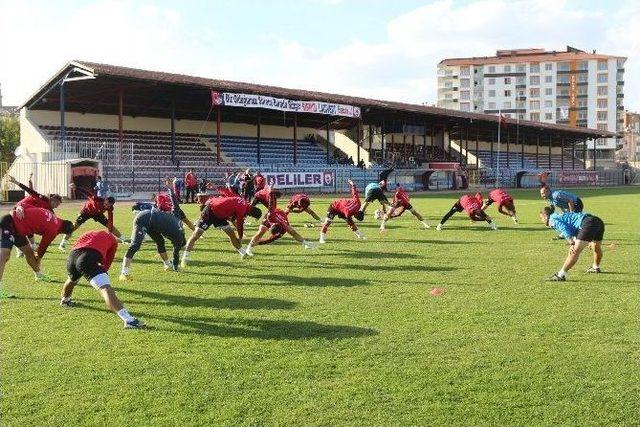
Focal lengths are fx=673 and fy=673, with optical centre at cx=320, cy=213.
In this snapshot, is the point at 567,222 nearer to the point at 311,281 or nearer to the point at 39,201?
the point at 311,281

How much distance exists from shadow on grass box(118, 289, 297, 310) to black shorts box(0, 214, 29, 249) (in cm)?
178

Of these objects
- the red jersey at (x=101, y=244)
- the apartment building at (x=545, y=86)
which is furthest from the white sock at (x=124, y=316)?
the apartment building at (x=545, y=86)

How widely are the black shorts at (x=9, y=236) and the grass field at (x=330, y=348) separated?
0.71 m

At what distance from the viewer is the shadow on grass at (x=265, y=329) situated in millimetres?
7238

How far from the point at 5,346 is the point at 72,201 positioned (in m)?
25.0

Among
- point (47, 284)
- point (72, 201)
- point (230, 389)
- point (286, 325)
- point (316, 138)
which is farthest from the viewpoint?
point (316, 138)

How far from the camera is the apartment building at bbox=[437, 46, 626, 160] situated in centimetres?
11494

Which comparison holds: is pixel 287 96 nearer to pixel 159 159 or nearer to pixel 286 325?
pixel 159 159

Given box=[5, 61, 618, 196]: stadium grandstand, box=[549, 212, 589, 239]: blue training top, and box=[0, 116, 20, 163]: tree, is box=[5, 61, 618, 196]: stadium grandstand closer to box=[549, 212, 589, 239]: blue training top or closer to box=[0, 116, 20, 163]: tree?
box=[549, 212, 589, 239]: blue training top

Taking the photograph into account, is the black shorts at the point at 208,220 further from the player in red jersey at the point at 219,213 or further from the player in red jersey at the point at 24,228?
the player in red jersey at the point at 24,228

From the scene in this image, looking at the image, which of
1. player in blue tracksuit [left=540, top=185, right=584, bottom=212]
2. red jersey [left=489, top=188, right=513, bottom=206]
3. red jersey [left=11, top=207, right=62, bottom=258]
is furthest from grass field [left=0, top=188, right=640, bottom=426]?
red jersey [left=489, top=188, right=513, bottom=206]

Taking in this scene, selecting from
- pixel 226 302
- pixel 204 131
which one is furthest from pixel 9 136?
pixel 226 302

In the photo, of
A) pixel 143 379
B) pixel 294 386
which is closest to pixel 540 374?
pixel 294 386

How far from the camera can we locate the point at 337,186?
148ft
